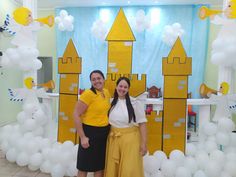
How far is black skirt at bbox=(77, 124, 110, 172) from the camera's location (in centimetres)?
202

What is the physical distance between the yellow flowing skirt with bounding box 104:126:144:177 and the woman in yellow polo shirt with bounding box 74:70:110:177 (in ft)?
0.30

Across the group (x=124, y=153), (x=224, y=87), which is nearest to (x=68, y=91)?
(x=124, y=153)

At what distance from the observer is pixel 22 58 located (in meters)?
2.91

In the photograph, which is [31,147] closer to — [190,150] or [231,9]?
[190,150]

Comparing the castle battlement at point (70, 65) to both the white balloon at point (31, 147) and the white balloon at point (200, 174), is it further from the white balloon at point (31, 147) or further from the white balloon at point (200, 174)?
the white balloon at point (200, 174)

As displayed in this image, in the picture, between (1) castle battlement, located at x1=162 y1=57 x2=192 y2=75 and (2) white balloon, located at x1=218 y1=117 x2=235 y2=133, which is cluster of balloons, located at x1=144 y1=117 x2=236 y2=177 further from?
(1) castle battlement, located at x1=162 y1=57 x2=192 y2=75

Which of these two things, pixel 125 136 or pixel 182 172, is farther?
pixel 182 172

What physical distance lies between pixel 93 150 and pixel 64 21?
387 cm

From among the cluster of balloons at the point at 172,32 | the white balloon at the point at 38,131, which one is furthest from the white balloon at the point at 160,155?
the cluster of balloons at the point at 172,32

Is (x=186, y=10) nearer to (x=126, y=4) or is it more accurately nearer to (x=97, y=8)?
(x=126, y=4)

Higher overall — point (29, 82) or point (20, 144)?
point (29, 82)

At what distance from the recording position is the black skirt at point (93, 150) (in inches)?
79.7

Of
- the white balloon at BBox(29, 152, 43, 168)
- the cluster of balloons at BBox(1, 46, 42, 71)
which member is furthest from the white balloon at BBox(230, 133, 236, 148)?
the cluster of balloons at BBox(1, 46, 42, 71)

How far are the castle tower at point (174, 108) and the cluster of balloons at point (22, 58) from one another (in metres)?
1.71
